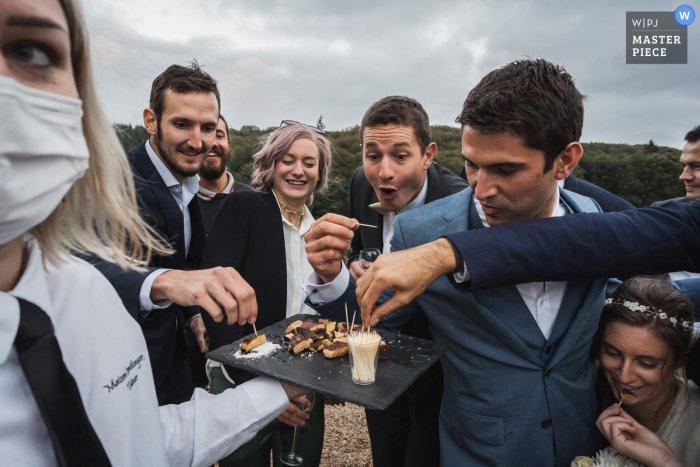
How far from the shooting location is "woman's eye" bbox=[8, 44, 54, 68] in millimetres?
939

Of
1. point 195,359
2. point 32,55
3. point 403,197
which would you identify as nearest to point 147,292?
point 32,55

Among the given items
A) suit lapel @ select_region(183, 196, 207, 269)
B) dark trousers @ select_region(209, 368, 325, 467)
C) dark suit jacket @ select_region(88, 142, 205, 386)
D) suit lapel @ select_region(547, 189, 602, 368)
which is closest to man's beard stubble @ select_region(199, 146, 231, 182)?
dark suit jacket @ select_region(88, 142, 205, 386)

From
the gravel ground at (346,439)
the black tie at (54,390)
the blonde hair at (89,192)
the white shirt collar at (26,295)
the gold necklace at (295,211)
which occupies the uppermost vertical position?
the blonde hair at (89,192)

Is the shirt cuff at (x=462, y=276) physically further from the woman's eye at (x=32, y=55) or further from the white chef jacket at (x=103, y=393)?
the woman's eye at (x=32, y=55)

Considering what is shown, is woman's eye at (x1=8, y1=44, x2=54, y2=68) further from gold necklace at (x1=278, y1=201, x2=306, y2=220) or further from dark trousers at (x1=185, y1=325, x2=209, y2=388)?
dark trousers at (x1=185, y1=325, x2=209, y2=388)

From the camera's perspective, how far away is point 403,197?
4004mm

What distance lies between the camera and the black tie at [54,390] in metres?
0.98

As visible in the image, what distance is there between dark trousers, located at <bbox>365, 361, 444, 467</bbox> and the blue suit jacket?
865 mm

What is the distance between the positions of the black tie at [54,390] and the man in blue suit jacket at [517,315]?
→ 1.63 m

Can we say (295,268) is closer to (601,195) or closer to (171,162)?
(171,162)

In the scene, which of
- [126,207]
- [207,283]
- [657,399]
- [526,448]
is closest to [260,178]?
[207,283]

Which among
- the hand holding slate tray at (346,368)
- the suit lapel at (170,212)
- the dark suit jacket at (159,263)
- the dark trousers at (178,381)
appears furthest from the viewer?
the suit lapel at (170,212)

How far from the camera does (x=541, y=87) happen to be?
79.2 inches

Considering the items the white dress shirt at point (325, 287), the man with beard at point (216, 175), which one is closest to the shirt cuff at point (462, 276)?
the white dress shirt at point (325, 287)
